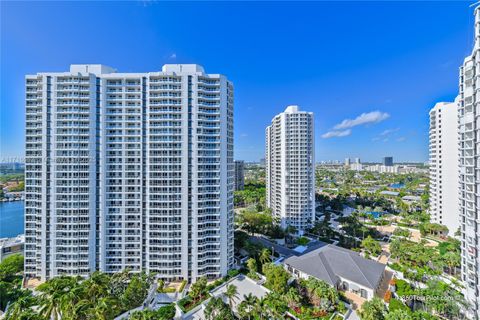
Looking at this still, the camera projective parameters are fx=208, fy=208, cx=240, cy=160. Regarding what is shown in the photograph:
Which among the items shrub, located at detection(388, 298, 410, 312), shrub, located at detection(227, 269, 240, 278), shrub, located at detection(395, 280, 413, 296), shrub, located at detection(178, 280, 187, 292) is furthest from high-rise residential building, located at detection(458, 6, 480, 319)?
shrub, located at detection(178, 280, 187, 292)

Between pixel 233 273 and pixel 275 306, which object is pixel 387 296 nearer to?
pixel 275 306

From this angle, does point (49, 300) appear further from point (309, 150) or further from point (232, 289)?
point (309, 150)

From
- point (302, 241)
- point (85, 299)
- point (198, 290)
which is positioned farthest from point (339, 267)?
point (85, 299)

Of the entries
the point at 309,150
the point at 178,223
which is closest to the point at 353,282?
the point at 178,223

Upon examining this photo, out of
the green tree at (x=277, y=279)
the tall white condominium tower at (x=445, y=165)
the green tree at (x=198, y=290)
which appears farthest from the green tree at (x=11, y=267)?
the tall white condominium tower at (x=445, y=165)

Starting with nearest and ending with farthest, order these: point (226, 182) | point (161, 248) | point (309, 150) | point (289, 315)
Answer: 1. point (289, 315)
2. point (161, 248)
3. point (226, 182)
4. point (309, 150)

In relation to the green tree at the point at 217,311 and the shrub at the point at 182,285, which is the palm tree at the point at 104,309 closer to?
the green tree at the point at 217,311

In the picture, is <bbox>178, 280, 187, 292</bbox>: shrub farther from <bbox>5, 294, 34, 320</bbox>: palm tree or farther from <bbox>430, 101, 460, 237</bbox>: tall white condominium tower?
<bbox>430, 101, 460, 237</bbox>: tall white condominium tower
